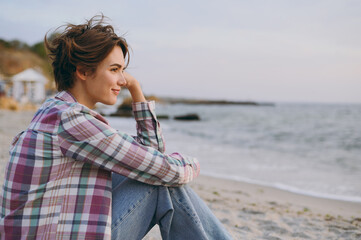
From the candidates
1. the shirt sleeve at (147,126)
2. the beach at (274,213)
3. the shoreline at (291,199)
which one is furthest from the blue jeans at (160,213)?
the shoreline at (291,199)

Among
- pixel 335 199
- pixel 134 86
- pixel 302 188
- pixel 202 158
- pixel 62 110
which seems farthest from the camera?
pixel 202 158

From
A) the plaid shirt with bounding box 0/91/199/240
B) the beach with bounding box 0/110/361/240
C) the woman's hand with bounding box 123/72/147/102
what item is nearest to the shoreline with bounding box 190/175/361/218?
the beach with bounding box 0/110/361/240

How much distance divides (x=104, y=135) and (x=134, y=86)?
755 millimetres

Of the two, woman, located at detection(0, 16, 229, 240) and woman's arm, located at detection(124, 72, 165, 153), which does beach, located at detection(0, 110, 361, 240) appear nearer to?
woman's arm, located at detection(124, 72, 165, 153)

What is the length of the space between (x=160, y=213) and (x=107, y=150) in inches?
18.9

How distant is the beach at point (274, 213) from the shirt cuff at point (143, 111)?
1.15 meters

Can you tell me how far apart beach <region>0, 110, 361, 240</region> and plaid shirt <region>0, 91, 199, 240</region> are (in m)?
1.38

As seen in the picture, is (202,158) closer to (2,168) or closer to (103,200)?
(2,168)

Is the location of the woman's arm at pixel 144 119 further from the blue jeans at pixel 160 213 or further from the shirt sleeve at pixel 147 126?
the blue jeans at pixel 160 213

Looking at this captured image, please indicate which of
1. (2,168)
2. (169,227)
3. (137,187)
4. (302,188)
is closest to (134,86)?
(137,187)

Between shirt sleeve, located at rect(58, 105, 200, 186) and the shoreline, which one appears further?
the shoreline

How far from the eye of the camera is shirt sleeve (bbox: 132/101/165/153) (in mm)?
2036

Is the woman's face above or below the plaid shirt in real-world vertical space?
above

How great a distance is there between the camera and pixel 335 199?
4.59m
